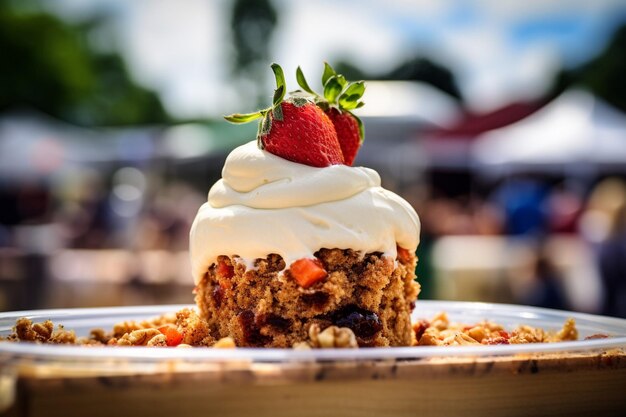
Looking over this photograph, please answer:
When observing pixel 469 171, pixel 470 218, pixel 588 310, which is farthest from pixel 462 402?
pixel 469 171

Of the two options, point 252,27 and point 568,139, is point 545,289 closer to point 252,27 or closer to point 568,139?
point 568,139

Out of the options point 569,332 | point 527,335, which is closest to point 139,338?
point 527,335

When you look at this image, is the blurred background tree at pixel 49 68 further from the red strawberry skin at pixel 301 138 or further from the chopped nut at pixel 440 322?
the red strawberry skin at pixel 301 138

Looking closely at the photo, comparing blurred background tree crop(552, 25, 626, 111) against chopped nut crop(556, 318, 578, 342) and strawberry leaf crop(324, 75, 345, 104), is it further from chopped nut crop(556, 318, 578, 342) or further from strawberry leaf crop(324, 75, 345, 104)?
strawberry leaf crop(324, 75, 345, 104)

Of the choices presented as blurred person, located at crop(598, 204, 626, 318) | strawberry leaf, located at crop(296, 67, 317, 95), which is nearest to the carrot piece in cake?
strawberry leaf, located at crop(296, 67, 317, 95)

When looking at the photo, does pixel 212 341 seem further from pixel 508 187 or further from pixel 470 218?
pixel 508 187

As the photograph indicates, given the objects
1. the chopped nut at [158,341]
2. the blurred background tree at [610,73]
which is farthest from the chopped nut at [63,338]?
the blurred background tree at [610,73]
